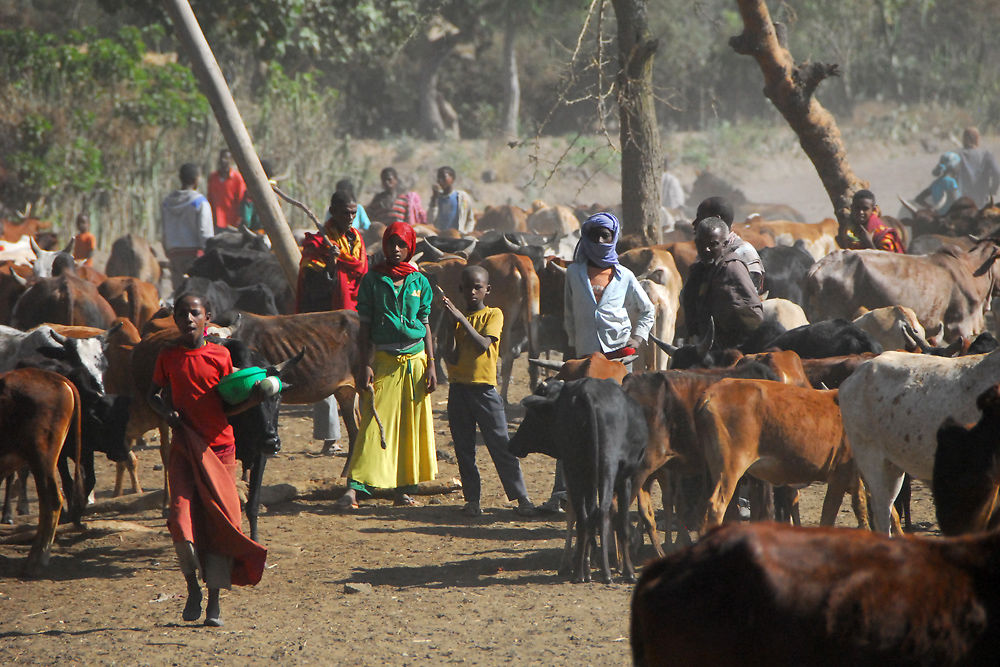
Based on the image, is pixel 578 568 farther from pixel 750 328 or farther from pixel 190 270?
pixel 190 270

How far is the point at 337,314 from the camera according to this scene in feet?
31.2

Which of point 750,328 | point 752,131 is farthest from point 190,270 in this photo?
point 752,131

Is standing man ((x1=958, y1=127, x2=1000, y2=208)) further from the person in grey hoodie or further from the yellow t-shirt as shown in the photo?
the yellow t-shirt

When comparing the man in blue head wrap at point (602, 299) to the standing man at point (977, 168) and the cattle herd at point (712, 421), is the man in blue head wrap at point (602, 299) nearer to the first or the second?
the cattle herd at point (712, 421)

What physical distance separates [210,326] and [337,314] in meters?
0.98

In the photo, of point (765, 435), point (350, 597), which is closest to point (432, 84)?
point (765, 435)

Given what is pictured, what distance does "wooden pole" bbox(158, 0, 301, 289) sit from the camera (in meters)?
11.1

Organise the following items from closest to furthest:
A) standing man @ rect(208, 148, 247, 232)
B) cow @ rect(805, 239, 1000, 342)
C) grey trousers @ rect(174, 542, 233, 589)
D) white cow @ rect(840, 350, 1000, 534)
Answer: grey trousers @ rect(174, 542, 233, 589)
white cow @ rect(840, 350, 1000, 534)
cow @ rect(805, 239, 1000, 342)
standing man @ rect(208, 148, 247, 232)

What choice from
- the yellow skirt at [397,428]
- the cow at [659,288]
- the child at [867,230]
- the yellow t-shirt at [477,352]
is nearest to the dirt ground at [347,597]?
the yellow skirt at [397,428]

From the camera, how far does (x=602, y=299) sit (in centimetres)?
818

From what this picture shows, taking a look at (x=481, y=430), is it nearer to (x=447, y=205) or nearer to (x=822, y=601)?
(x=822, y=601)

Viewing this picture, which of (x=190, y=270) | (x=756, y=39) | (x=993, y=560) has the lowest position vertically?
(x=993, y=560)

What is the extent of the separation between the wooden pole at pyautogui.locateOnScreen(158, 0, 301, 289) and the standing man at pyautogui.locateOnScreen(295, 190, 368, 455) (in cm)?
112

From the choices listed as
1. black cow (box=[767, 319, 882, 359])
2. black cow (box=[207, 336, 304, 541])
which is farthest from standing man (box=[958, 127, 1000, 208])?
black cow (box=[207, 336, 304, 541])
